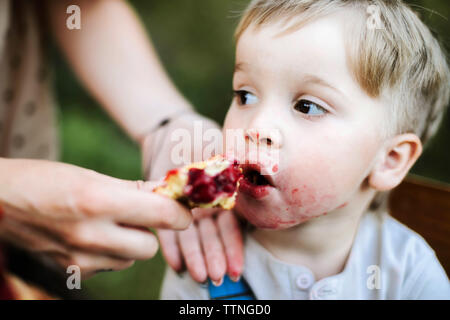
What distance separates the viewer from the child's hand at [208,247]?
0.85 metres

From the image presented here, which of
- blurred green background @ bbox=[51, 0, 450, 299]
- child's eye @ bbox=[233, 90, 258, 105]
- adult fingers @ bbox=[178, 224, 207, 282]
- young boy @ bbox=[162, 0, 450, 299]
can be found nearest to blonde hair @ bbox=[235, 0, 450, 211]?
young boy @ bbox=[162, 0, 450, 299]

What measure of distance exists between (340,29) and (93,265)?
0.58 meters

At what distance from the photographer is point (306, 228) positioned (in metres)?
0.86

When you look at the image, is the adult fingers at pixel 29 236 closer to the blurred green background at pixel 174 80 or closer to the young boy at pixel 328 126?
the young boy at pixel 328 126

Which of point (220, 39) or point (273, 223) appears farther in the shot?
point (220, 39)

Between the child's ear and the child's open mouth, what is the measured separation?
0.24 meters

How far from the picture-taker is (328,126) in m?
0.71

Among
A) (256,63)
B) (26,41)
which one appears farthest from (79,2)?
(256,63)

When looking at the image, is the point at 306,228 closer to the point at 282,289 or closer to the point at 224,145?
the point at 282,289

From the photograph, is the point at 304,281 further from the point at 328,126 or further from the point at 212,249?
the point at 328,126

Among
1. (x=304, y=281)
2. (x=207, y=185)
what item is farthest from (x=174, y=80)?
(x=207, y=185)

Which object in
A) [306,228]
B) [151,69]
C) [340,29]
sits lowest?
[306,228]

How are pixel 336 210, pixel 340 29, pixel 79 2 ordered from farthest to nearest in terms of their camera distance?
pixel 79 2 < pixel 336 210 < pixel 340 29

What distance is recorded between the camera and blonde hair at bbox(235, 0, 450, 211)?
0.71 m
